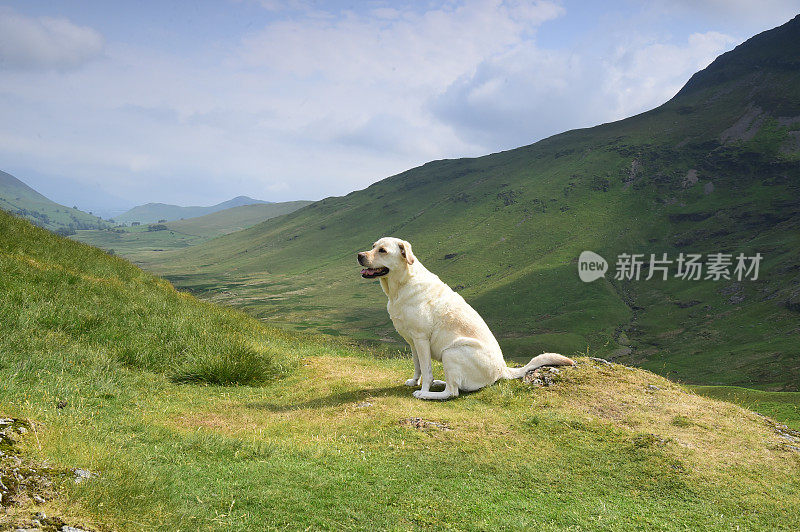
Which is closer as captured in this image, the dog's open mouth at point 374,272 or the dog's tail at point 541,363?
the dog's open mouth at point 374,272

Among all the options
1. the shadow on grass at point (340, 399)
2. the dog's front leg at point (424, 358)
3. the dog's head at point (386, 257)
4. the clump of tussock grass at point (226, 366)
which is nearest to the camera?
the shadow on grass at point (340, 399)

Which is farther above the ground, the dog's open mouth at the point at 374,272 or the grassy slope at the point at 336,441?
the dog's open mouth at the point at 374,272

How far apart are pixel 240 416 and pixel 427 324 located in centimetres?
396

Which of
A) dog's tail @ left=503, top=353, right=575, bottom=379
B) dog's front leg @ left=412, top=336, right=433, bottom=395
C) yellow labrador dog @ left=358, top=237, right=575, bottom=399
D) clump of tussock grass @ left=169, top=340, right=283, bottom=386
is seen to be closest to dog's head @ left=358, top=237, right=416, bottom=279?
yellow labrador dog @ left=358, top=237, right=575, bottom=399

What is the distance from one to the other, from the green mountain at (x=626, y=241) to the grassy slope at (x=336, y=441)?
4993 cm

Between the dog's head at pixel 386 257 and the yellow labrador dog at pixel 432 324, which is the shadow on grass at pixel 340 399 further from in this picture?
the dog's head at pixel 386 257

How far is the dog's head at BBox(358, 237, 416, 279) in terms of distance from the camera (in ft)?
31.7

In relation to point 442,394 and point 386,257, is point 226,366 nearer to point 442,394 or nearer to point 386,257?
point 386,257

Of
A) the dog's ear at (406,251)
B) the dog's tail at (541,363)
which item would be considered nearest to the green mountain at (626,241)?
the dog's tail at (541,363)

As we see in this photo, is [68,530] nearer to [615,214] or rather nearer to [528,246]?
[528,246]

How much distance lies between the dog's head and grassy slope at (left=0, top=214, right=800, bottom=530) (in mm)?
2591

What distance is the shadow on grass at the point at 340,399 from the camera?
9.42 meters

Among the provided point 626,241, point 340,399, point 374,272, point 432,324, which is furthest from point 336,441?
point 626,241

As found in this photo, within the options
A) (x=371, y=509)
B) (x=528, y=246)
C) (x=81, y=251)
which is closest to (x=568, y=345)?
(x=528, y=246)
